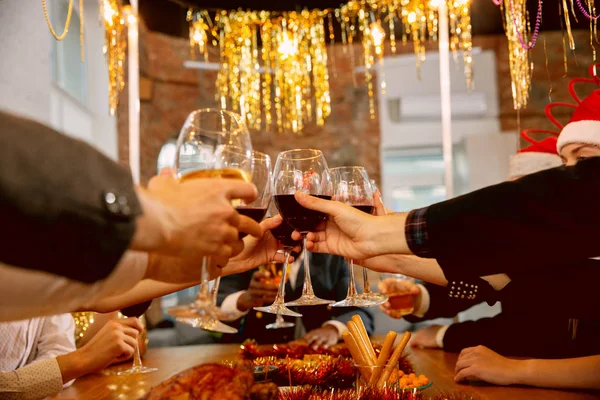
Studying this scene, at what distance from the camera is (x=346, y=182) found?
4.43 feet

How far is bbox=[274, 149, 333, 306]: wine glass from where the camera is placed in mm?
1222

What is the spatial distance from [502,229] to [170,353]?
152 cm

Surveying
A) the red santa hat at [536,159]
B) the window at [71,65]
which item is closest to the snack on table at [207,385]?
the red santa hat at [536,159]

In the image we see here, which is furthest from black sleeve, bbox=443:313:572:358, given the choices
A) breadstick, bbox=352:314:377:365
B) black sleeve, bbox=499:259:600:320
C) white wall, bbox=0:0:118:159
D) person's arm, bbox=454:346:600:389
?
white wall, bbox=0:0:118:159

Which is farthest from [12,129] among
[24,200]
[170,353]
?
[170,353]

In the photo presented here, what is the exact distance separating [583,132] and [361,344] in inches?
52.1

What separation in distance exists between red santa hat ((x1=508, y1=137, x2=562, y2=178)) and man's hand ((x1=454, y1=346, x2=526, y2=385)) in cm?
155

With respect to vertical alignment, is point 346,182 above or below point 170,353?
above

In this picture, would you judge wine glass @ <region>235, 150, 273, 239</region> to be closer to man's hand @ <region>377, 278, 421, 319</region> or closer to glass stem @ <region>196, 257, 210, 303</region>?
glass stem @ <region>196, 257, 210, 303</region>

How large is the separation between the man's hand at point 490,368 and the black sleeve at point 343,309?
1498 millimetres

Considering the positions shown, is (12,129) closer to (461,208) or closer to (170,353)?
(461,208)

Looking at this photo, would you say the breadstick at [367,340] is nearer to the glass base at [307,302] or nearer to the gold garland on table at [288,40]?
the glass base at [307,302]

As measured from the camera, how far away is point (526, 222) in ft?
3.38

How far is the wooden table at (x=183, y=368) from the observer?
1.36 meters
